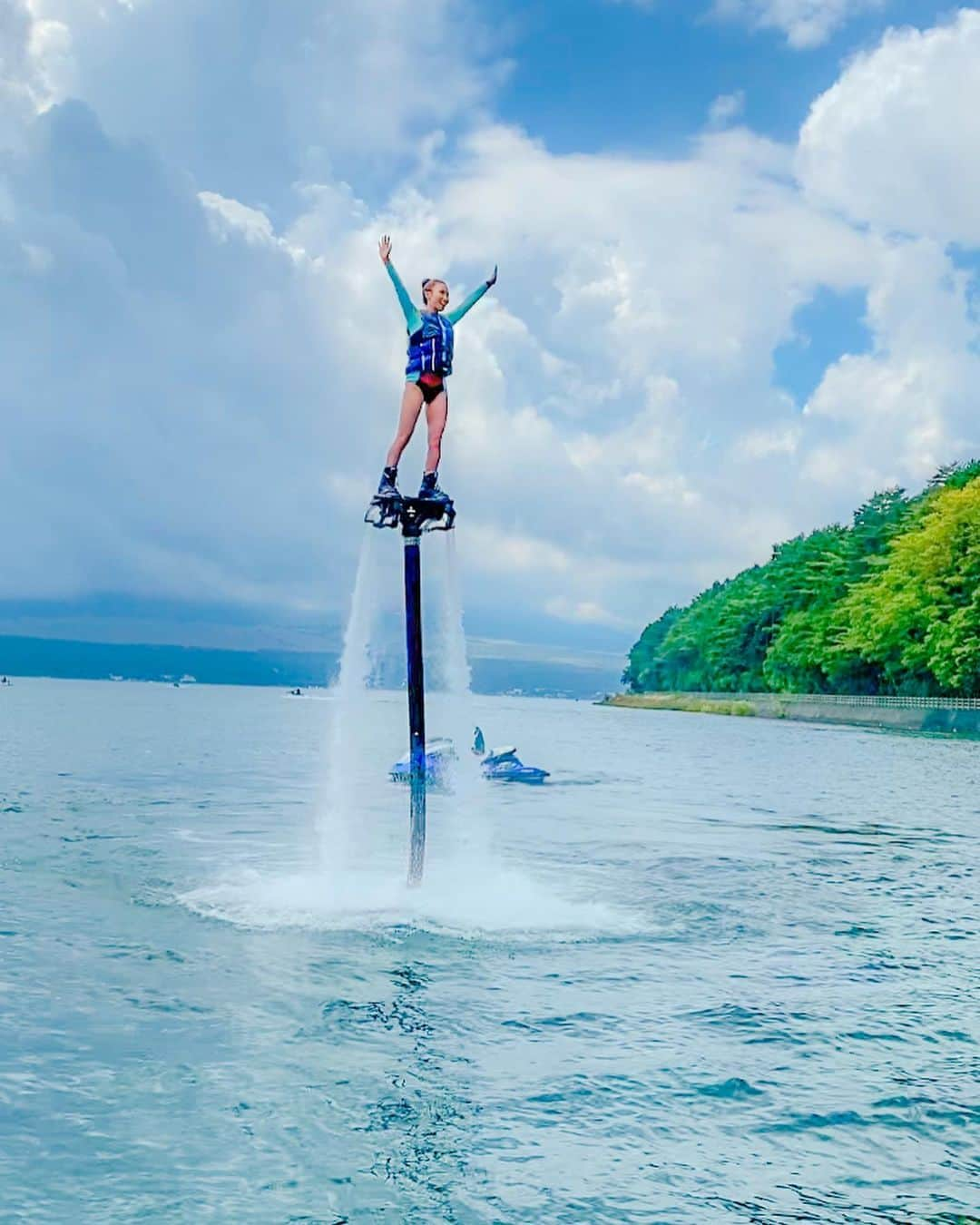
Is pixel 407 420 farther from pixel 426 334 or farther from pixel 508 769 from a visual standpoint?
pixel 508 769

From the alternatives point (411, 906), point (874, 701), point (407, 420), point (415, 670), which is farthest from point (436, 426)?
point (874, 701)

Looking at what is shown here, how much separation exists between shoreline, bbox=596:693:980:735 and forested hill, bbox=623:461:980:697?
9.74 feet

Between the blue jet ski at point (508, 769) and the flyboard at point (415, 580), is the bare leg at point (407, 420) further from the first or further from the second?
the blue jet ski at point (508, 769)

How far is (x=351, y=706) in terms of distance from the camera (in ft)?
62.2

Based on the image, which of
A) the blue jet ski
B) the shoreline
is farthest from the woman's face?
the shoreline

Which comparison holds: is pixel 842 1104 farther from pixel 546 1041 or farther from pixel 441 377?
pixel 441 377

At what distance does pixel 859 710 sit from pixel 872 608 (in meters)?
9.97

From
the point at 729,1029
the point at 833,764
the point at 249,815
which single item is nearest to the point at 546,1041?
the point at 729,1029

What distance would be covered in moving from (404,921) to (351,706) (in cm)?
336

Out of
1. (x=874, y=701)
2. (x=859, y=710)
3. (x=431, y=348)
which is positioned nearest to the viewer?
(x=431, y=348)

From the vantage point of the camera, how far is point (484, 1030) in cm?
1394

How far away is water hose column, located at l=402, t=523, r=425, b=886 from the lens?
18.0 m

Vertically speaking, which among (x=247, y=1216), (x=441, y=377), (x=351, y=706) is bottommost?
(x=247, y=1216)

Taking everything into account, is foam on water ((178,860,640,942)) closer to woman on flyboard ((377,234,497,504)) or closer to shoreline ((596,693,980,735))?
woman on flyboard ((377,234,497,504))
